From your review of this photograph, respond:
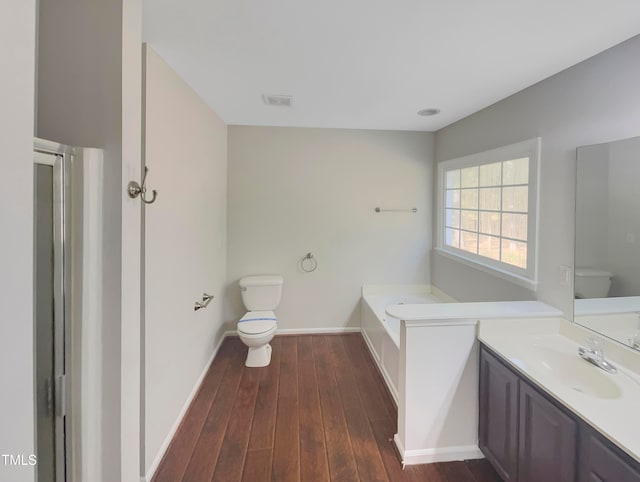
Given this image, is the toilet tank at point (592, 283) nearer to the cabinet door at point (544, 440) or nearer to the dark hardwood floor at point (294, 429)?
the cabinet door at point (544, 440)

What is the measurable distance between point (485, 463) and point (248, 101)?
10.1 ft

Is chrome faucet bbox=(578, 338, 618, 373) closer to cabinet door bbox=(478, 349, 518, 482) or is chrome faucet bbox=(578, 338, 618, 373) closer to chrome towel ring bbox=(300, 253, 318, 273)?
cabinet door bbox=(478, 349, 518, 482)

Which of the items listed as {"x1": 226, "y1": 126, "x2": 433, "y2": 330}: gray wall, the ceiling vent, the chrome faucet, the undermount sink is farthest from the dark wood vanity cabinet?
the ceiling vent

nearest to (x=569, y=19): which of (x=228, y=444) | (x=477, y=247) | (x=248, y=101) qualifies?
(x=477, y=247)

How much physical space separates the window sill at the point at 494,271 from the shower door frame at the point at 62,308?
2599 mm

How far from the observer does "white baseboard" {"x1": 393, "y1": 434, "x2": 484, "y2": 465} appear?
1.84m

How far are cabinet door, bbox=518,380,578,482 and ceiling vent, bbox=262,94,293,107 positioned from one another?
2.44 metres

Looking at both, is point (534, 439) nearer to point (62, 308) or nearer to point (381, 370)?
point (381, 370)

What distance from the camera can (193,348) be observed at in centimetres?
244

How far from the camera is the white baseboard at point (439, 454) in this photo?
184 centimetres

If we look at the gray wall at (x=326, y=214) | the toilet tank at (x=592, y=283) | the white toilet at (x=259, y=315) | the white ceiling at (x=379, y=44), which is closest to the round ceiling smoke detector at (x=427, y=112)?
the white ceiling at (x=379, y=44)

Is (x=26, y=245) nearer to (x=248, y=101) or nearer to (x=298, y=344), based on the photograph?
(x=248, y=101)

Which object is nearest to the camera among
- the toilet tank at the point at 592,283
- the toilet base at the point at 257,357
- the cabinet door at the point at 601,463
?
the cabinet door at the point at 601,463

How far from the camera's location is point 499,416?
1.68m
